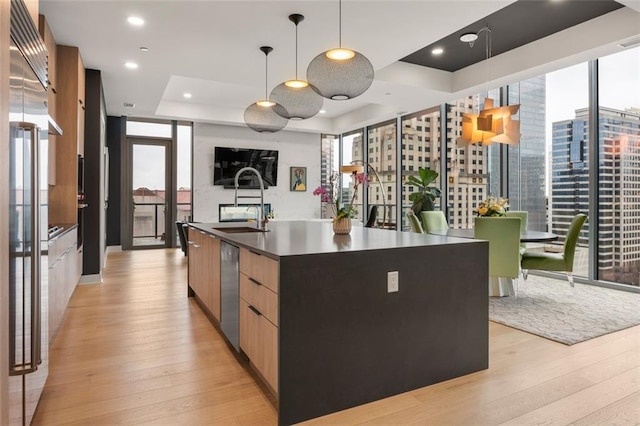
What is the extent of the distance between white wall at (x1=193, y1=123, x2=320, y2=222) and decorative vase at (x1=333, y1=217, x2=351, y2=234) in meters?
6.77

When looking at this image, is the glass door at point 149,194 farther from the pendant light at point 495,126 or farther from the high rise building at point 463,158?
the pendant light at point 495,126

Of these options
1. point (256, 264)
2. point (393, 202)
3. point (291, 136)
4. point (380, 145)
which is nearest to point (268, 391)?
point (256, 264)

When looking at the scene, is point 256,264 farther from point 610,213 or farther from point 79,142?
point 610,213

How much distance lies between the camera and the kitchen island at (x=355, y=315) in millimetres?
1947

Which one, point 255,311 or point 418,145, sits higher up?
point 418,145

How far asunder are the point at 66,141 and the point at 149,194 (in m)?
4.39

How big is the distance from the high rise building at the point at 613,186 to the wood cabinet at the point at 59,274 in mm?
5948

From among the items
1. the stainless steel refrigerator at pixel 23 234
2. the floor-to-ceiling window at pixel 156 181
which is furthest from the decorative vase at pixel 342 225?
the floor-to-ceiling window at pixel 156 181

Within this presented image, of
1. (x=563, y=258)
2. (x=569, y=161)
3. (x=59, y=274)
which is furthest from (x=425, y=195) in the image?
(x=59, y=274)

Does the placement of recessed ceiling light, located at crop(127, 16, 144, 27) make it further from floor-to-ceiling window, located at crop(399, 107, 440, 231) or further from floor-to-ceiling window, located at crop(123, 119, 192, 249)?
floor-to-ceiling window, located at crop(399, 107, 440, 231)

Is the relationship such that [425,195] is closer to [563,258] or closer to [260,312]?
[563,258]

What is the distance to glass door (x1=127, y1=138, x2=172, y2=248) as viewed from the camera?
28.2 feet

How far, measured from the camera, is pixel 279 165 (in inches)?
392

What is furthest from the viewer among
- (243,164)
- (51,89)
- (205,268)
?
(243,164)
